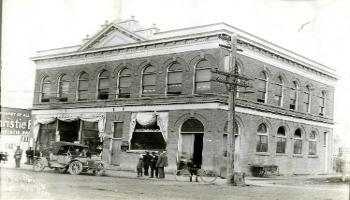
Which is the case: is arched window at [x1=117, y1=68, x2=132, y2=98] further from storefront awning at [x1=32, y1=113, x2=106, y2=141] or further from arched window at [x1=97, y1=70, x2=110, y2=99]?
storefront awning at [x1=32, y1=113, x2=106, y2=141]

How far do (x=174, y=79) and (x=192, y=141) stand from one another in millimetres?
2021

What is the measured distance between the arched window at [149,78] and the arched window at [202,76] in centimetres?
121

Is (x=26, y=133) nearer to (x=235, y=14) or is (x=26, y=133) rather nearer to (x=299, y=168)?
(x=235, y=14)

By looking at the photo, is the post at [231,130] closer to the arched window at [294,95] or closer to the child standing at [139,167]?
the child standing at [139,167]

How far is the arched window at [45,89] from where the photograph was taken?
12680 mm

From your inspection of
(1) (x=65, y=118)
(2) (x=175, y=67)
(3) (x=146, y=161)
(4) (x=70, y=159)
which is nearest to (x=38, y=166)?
(4) (x=70, y=159)

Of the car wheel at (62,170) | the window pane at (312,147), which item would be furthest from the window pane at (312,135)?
the car wheel at (62,170)

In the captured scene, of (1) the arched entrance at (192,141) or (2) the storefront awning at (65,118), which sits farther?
(1) the arched entrance at (192,141)

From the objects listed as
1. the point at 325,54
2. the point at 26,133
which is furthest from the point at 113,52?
the point at 325,54

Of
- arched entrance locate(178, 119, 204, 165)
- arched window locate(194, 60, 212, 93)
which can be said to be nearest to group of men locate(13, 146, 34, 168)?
arched entrance locate(178, 119, 204, 165)

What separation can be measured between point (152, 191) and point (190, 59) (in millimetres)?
5397

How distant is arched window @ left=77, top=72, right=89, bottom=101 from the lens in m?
13.5

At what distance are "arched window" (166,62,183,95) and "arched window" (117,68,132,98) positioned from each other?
1.13 m

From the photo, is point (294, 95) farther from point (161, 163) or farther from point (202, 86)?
point (161, 163)
